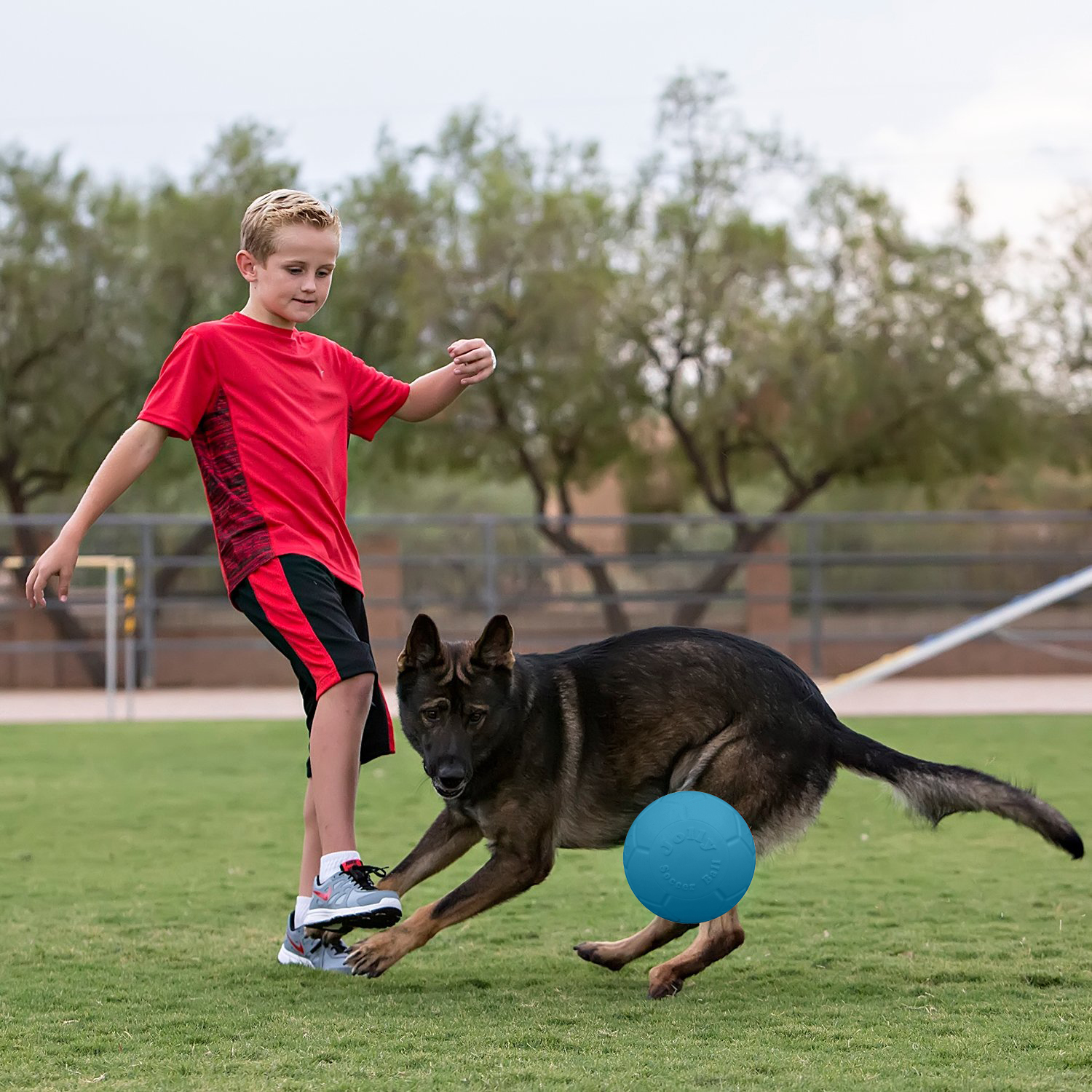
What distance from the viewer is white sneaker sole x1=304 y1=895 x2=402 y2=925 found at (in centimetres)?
369

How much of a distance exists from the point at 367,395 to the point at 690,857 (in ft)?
5.35

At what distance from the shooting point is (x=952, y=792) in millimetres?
3924

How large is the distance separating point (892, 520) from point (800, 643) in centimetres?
212

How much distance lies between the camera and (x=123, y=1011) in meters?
3.65

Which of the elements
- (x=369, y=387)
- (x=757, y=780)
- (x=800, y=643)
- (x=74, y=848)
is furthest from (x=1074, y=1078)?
(x=800, y=643)

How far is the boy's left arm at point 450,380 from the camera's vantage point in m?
4.25

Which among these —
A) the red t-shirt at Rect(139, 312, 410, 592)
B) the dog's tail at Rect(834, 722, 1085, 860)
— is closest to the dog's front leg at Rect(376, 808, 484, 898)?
the red t-shirt at Rect(139, 312, 410, 592)

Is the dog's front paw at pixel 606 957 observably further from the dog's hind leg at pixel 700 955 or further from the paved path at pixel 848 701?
the paved path at pixel 848 701

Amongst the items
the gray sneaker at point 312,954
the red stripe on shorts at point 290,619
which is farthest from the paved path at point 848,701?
the red stripe on shorts at point 290,619

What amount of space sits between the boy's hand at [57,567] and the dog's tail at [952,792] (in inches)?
83.6

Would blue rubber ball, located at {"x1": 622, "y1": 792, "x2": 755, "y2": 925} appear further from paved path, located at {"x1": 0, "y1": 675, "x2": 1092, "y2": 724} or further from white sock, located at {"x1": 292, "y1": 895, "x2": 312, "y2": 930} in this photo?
paved path, located at {"x1": 0, "y1": 675, "x2": 1092, "y2": 724}

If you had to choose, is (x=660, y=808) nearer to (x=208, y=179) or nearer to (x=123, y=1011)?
(x=123, y=1011)

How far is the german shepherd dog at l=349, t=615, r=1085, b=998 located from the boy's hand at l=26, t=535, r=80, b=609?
0.90 m

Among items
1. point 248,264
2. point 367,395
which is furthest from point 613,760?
point 248,264
